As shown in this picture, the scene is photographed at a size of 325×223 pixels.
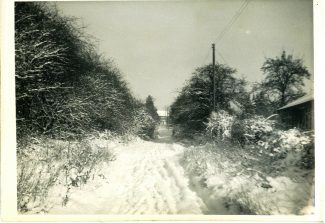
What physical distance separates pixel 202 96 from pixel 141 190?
1.66 meters

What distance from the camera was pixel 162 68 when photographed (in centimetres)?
462

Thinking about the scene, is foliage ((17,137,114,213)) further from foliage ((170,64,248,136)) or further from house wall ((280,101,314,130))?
house wall ((280,101,314,130))

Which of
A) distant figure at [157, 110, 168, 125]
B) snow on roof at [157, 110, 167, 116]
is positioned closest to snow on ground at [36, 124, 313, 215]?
distant figure at [157, 110, 168, 125]

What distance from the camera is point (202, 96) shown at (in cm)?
484

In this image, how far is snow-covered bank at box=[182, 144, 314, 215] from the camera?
4305mm

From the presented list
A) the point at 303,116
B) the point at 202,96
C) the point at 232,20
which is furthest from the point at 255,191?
the point at 232,20

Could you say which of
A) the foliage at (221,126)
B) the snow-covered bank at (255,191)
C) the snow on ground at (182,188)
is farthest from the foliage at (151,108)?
the snow-covered bank at (255,191)

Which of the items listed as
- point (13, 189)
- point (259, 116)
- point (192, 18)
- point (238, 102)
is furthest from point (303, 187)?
point (13, 189)

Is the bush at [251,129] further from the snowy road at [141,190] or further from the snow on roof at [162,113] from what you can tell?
the snow on roof at [162,113]

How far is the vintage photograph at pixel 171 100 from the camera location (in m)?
4.38

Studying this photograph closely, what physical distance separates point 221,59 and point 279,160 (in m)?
1.64

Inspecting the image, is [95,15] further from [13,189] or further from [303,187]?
[303,187]

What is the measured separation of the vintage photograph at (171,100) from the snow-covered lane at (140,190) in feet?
0.05

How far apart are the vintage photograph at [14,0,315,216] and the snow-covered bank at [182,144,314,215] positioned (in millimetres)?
14
